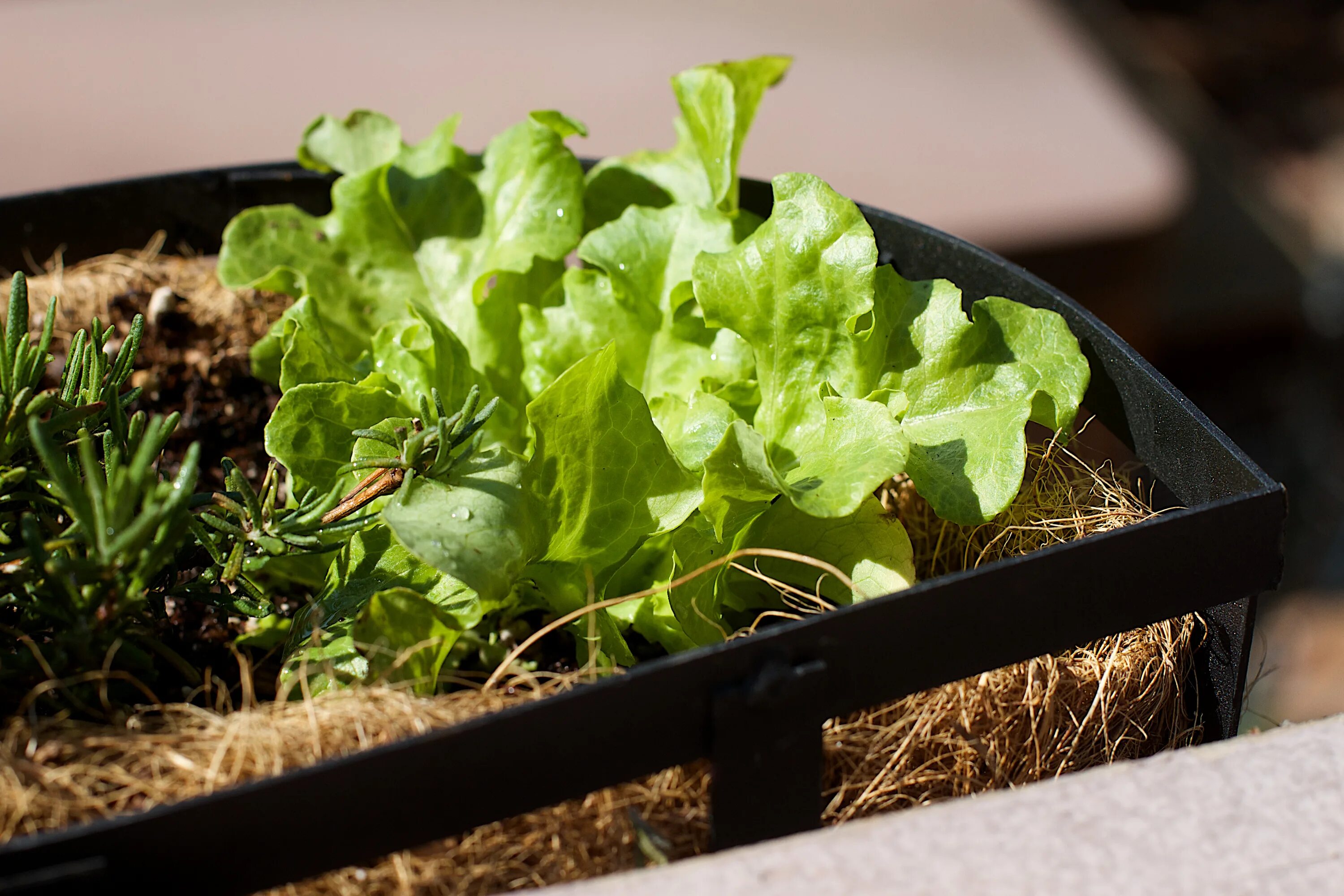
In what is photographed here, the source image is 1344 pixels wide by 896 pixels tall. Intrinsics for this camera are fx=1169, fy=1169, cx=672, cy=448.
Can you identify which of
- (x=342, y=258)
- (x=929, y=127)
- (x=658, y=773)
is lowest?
(x=929, y=127)

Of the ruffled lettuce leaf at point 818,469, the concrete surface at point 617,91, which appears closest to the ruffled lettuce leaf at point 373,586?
the ruffled lettuce leaf at point 818,469

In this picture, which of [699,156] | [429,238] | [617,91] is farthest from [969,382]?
[617,91]

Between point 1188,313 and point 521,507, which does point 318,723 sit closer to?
point 521,507

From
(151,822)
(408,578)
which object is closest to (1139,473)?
(408,578)

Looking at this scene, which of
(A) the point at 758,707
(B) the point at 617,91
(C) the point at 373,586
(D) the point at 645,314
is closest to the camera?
(A) the point at 758,707

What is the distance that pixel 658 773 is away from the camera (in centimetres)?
40

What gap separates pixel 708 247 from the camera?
0.58 meters

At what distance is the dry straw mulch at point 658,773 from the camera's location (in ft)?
1.27

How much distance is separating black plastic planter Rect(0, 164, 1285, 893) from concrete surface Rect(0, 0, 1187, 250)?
131cm

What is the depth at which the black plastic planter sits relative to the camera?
335 millimetres

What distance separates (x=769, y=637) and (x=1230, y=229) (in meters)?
2.21

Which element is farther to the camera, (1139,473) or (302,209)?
(302,209)

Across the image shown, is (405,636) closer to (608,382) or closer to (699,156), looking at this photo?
(608,382)

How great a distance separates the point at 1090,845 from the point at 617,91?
1705mm
